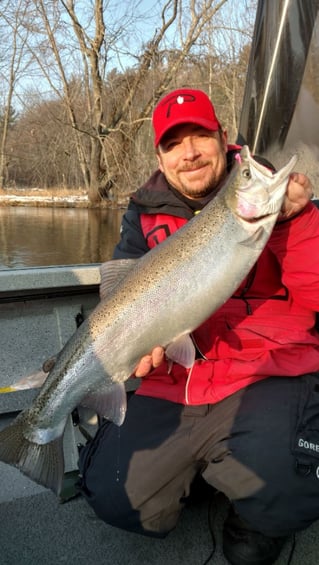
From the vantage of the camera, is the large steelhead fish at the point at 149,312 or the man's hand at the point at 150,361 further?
the man's hand at the point at 150,361

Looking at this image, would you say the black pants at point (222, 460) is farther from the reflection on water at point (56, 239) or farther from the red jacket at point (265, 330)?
the reflection on water at point (56, 239)

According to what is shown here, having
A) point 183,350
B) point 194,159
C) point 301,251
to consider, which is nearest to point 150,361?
point 183,350

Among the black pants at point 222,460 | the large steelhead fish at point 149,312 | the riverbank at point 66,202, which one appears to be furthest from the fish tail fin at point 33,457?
the riverbank at point 66,202

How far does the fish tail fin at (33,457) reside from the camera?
1970mm

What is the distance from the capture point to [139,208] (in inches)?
99.3

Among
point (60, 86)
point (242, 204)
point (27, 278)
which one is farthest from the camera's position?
point (60, 86)

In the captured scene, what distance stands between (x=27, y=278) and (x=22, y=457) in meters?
1.20

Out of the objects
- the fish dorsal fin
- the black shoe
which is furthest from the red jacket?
the black shoe

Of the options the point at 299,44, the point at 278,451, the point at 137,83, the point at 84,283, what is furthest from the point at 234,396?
the point at 137,83

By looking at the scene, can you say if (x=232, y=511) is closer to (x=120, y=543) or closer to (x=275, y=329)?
(x=120, y=543)

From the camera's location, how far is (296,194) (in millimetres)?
1893

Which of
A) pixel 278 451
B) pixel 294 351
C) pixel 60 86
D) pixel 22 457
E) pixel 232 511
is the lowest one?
pixel 232 511

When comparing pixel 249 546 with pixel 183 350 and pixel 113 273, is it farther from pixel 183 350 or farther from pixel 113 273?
pixel 113 273

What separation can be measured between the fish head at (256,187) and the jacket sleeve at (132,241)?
2.60ft
